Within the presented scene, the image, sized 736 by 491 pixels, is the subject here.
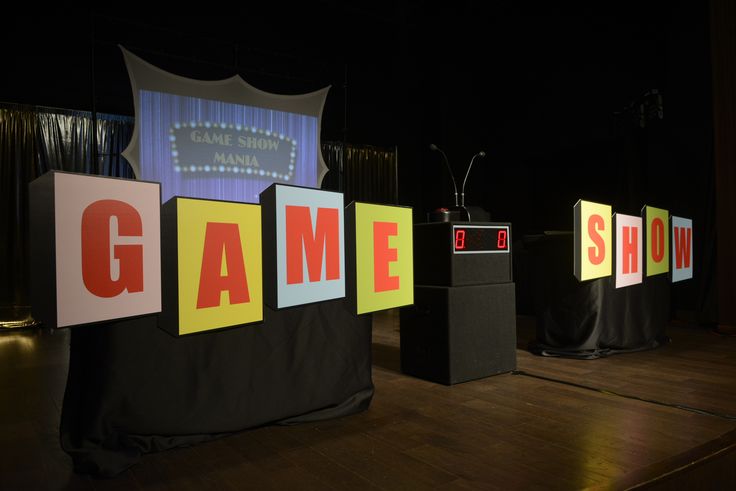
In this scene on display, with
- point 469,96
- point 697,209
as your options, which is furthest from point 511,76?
point 697,209

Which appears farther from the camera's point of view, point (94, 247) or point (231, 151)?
point (231, 151)

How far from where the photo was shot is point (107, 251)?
1.35m

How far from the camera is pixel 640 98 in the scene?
15.4 feet

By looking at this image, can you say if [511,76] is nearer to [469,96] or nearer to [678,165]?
[469,96]

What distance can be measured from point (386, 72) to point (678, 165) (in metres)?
3.21

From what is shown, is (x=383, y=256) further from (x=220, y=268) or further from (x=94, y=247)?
(x=94, y=247)

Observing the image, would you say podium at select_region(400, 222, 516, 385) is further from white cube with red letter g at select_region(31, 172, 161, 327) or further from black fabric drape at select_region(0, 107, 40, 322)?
black fabric drape at select_region(0, 107, 40, 322)

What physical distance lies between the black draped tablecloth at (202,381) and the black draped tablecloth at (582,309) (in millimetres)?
1689

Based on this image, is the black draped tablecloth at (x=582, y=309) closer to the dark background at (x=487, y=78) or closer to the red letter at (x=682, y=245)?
the red letter at (x=682, y=245)

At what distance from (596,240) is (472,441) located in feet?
5.61

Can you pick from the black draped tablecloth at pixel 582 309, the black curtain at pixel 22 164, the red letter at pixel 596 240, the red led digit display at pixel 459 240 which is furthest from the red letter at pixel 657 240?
the black curtain at pixel 22 164

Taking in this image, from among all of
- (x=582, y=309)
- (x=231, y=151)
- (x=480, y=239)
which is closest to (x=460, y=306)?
(x=480, y=239)

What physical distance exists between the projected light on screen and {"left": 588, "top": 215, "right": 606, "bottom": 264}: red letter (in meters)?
3.64

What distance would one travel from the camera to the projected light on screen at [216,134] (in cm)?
497
